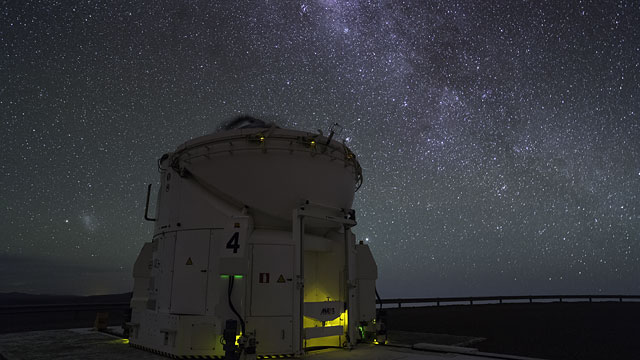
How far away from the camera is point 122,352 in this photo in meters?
10.8

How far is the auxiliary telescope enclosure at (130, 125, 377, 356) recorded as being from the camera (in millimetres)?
9852

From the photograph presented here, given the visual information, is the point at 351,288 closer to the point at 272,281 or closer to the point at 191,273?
the point at 272,281

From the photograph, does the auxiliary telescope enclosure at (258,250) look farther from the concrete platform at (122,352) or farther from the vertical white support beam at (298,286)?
the concrete platform at (122,352)

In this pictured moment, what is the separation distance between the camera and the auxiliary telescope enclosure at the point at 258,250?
985 centimetres

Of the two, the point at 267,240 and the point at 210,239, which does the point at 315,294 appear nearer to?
the point at 267,240

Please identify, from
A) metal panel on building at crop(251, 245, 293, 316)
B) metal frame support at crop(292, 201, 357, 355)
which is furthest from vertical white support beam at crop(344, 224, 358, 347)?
metal panel on building at crop(251, 245, 293, 316)

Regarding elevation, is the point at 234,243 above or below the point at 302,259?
above

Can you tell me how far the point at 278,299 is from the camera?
10156mm

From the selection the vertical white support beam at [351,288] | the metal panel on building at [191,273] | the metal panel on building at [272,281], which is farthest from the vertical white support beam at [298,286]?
the metal panel on building at [191,273]

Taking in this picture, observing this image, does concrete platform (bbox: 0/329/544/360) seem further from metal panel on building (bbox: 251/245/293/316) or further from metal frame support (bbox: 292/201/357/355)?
metal panel on building (bbox: 251/245/293/316)

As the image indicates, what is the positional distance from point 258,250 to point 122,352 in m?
4.93

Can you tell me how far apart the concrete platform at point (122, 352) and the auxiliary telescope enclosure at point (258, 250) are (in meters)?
0.53

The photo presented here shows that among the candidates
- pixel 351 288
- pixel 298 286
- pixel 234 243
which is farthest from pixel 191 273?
pixel 351 288

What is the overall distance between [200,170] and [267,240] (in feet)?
10.3
